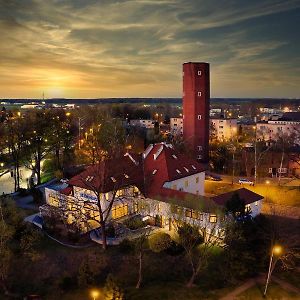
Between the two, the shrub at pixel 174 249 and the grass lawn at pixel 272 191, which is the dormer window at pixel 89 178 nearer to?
the shrub at pixel 174 249

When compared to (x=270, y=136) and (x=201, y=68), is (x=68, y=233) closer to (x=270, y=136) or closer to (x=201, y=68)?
(x=201, y=68)

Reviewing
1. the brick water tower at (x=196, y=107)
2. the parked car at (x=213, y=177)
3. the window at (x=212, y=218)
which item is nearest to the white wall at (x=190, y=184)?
the window at (x=212, y=218)

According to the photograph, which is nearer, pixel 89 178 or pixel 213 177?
pixel 89 178

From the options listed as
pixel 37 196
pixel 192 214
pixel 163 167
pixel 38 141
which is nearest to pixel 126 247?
pixel 192 214

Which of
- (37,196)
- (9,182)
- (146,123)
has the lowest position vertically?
(9,182)

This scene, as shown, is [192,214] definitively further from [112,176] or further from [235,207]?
[112,176]

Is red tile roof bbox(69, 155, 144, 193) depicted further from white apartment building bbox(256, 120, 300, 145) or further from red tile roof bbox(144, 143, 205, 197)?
white apartment building bbox(256, 120, 300, 145)

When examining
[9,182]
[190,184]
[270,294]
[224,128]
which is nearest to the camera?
[270,294]
